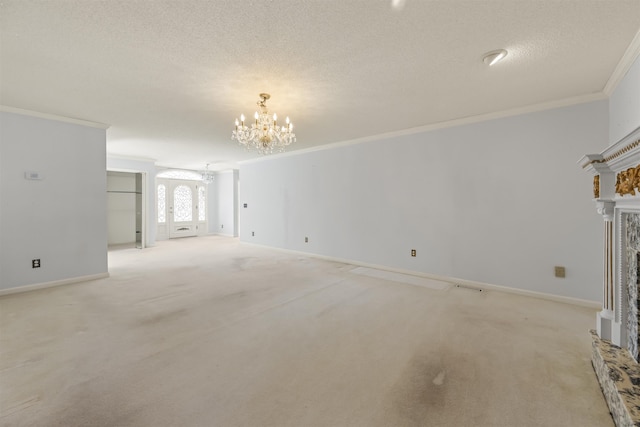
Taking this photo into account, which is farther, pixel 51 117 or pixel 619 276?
pixel 51 117

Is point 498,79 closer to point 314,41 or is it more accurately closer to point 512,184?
point 512,184

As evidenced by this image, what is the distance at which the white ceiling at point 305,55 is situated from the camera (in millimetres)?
1823

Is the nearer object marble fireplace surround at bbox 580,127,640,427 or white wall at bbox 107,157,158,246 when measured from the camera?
marble fireplace surround at bbox 580,127,640,427

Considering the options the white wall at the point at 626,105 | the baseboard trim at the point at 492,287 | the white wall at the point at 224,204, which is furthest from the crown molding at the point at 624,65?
the white wall at the point at 224,204

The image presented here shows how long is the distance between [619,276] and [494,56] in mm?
1968

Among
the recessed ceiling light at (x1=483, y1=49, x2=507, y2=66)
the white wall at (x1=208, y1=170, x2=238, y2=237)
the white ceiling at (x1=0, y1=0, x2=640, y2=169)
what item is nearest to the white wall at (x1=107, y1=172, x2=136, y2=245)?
the white wall at (x1=208, y1=170, x2=238, y2=237)

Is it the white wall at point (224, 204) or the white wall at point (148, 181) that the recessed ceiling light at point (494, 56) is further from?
the white wall at point (224, 204)

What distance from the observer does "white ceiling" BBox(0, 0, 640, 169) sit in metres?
1.82

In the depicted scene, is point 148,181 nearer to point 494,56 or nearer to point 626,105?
point 494,56

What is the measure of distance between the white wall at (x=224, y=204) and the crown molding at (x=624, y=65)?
900 centimetres

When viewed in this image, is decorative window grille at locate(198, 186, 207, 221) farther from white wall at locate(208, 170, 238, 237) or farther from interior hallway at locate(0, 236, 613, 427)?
interior hallway at locate(0, 236, 613, 427)

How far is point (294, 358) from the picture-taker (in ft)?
7.05

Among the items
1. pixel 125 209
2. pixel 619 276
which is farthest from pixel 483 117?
pixel 125 209

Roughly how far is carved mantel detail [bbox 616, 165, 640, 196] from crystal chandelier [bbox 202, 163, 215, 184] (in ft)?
31.1
